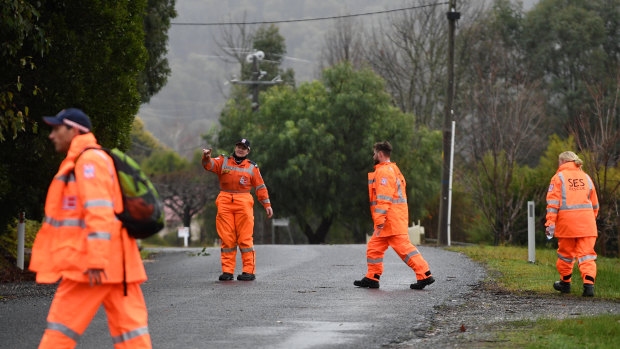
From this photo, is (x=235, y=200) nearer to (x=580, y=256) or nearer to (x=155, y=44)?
(x=580, y=256)

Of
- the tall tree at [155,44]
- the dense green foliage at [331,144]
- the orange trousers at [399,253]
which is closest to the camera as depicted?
the orange trousers at [399,253]

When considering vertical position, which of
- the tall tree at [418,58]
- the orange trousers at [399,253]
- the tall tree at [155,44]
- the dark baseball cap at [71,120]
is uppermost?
the tall tree at [418,58]

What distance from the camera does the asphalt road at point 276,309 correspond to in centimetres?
829

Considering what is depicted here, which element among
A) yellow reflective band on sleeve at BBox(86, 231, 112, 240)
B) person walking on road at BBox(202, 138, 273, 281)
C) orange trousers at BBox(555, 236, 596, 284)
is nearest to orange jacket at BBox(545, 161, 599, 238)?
orange trousers at BBox(555, 236, 596, 284)

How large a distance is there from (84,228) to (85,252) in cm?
18

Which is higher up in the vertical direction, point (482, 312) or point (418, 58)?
point (418, 58)

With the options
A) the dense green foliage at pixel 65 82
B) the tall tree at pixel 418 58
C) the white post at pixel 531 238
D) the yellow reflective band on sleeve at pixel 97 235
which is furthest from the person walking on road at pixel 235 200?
the tall tree at pixel 418 58

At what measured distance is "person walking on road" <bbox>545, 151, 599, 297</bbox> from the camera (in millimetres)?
11641

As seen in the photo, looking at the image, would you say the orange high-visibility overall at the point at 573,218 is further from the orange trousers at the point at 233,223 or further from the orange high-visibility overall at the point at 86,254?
the orange high-visibility overall at the point at 86,254

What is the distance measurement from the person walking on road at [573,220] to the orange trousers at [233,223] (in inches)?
159

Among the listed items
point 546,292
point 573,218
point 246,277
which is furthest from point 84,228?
point 246,277

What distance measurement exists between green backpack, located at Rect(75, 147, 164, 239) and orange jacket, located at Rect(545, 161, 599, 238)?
6597 mm

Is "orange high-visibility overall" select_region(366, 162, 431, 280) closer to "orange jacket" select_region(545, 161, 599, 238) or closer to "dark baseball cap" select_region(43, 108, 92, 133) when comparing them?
"orange jacket" select_region(545, 161, 599, 238)

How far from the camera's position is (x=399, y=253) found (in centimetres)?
1228
